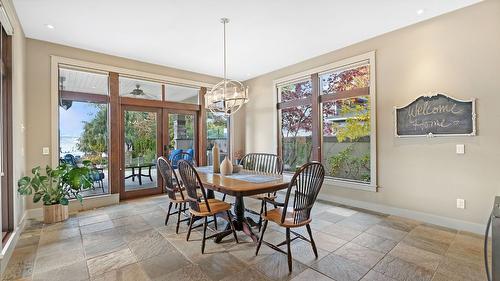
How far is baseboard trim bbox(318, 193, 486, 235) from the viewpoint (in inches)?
120

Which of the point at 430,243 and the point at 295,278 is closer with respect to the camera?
the point at 295,278

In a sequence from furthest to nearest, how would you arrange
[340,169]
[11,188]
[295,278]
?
1. [340,169]
2. [11,188]
3. [295,278]

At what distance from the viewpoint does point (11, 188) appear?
303 centimetres

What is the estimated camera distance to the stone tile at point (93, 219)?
11.7 feet

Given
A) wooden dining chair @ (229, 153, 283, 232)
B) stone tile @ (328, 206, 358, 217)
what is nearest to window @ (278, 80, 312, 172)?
stone tile @ (328, 206, 358, 217)

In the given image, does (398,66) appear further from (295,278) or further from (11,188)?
(11,188)

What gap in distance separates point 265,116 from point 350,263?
4.10 m

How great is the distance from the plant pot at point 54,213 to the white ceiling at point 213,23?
268cm

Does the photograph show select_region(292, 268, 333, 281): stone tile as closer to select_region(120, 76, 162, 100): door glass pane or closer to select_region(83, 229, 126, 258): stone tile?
select_region(83, 229, 126, 258): stone tile

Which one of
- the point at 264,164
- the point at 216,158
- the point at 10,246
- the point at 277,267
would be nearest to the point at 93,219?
the point at 10,246

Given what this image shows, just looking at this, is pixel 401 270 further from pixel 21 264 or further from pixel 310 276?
pixel 21 264

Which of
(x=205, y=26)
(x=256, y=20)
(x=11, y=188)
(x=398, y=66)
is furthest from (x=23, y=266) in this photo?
(x=398, y=66)

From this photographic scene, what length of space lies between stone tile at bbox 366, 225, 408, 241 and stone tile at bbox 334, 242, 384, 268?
0.51 meters

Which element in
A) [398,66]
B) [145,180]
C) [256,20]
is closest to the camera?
[256,20]
